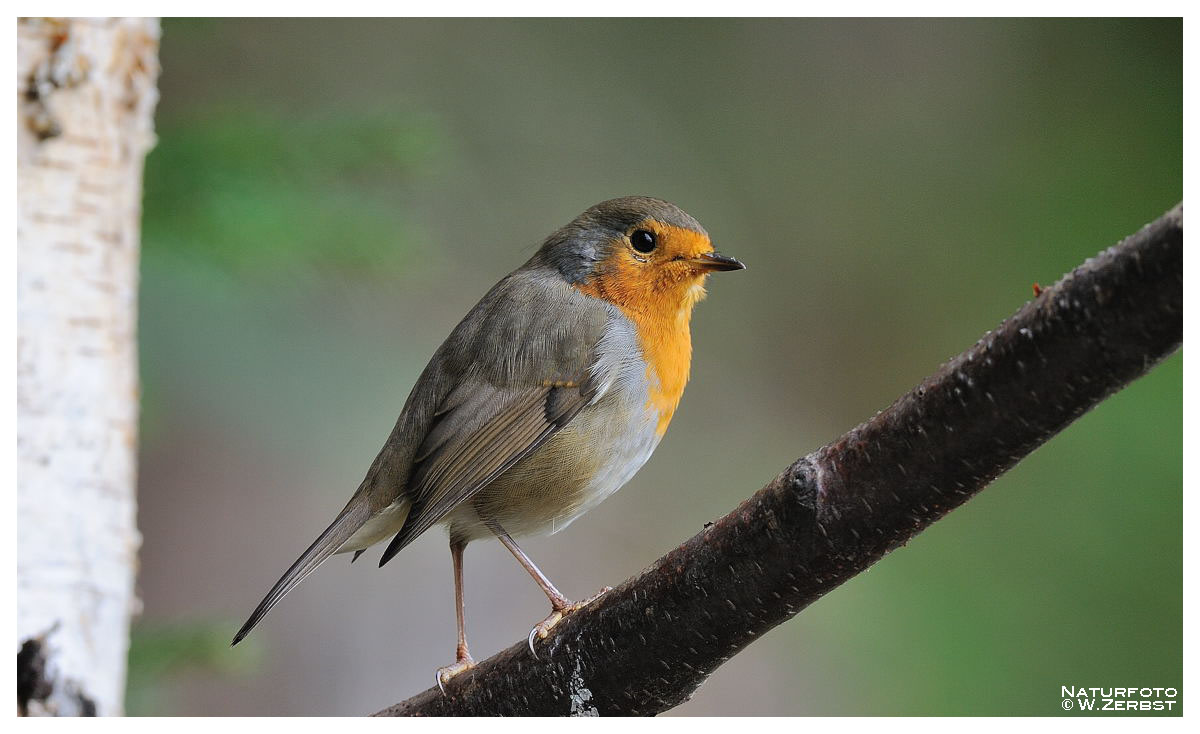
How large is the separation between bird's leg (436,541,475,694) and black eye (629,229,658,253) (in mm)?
889

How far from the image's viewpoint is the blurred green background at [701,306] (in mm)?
3371

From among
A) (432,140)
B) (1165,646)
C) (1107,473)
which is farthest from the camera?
(1107,473)

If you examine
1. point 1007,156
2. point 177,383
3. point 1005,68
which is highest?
point 1005,68

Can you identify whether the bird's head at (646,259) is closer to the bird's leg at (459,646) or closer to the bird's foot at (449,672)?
the bird's leg at (459,646)

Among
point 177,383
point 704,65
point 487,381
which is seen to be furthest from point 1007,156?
point 177,383

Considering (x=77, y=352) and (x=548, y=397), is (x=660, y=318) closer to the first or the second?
(x=548, y=397)

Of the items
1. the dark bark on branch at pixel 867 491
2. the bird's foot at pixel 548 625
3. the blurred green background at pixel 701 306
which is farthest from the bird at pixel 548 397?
the blurred green background at pixel 701 306

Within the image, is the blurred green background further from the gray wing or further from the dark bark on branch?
the dark bark on branch

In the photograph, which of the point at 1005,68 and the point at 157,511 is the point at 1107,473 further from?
the point at 157,511

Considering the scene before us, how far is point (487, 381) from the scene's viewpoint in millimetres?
2662

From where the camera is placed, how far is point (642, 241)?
279 centimetres

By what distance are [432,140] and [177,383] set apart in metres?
1.37

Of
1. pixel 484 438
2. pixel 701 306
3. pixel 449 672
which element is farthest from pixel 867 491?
pixel 701 306

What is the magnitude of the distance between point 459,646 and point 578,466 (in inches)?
19.7
